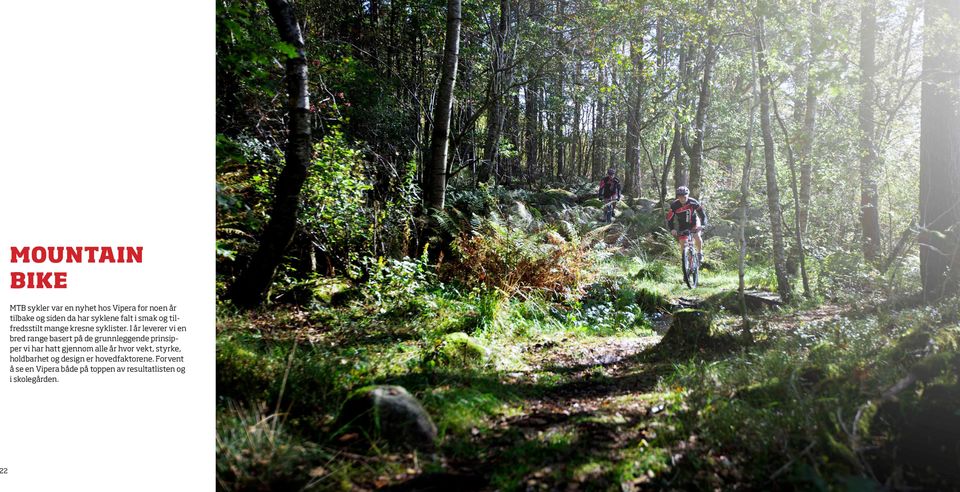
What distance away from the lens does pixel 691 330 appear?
6301 mm

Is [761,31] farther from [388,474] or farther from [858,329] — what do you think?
[388,474]

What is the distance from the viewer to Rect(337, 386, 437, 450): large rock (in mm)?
3240

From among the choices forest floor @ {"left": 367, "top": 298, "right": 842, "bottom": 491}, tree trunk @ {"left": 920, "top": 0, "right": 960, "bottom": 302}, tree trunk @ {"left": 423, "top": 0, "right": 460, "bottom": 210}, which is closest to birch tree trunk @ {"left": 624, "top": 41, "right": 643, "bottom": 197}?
tree trunk @ {"left": 920, "top": 0, "right": 960, "bottom": 302}

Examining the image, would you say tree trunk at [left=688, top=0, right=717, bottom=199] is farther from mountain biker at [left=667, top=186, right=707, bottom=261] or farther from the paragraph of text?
the paragraph of text

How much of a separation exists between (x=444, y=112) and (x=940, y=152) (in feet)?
25.3

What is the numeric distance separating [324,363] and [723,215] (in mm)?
19179

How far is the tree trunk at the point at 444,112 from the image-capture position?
888 centimetres

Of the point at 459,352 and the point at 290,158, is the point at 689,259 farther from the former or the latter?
the point at 290,158

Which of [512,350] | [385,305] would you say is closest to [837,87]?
[512,350]

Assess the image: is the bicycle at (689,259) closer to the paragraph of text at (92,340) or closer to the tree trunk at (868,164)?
the tree trunk at (868,164)

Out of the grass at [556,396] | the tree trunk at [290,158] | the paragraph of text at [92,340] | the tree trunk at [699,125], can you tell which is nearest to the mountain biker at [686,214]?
the grass at [556,396]

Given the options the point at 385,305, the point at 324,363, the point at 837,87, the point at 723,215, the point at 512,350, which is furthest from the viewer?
the point at 723,215

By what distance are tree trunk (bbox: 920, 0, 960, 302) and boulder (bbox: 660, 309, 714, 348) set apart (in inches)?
130

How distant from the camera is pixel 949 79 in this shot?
7.04 m
